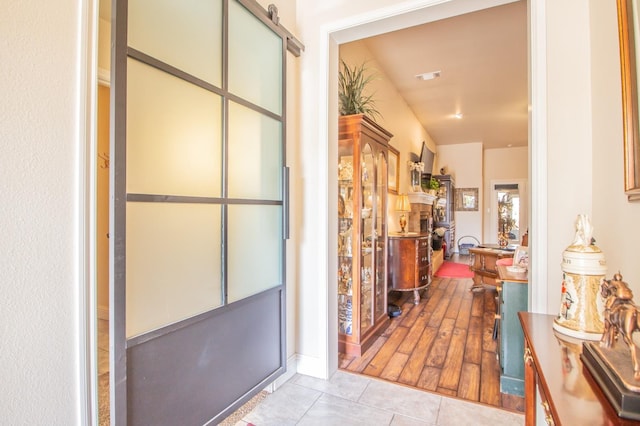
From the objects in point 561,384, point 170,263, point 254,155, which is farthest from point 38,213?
point 561,384

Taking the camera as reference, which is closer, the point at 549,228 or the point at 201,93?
the point at 201,93

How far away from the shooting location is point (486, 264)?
4457 millimetres

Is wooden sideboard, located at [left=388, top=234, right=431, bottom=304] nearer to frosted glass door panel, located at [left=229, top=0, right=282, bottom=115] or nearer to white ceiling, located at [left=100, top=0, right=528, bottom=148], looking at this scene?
white ceiling, located at [left=100, top=0, right=528, bottom=148]

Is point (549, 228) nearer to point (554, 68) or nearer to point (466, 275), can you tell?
point (554, 68)

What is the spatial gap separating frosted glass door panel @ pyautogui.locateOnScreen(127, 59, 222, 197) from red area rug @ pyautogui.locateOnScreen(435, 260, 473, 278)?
5.38 meters

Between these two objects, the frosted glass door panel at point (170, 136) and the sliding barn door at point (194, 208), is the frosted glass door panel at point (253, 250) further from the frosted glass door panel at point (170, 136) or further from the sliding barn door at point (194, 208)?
the frosted glass door panel at point (170, 136)

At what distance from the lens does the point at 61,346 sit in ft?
3.40

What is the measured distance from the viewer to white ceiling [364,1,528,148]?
3.10 metres

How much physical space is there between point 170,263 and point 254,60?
1256 millimetres

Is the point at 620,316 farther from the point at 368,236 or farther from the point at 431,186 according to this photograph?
the point at 431,186

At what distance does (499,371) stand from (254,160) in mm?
2387

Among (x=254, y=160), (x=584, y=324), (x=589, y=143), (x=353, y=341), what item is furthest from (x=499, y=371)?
(x=254, y=160)

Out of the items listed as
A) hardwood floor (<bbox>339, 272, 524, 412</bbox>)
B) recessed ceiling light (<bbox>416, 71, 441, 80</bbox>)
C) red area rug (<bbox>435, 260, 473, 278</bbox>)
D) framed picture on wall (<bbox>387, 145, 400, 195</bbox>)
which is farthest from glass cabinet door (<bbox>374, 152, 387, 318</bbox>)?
red area rug (<bbox>435, 260, 473, 278</bbox>)

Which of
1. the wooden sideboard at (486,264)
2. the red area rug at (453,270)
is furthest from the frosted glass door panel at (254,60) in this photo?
the red area rug at (453,270)
